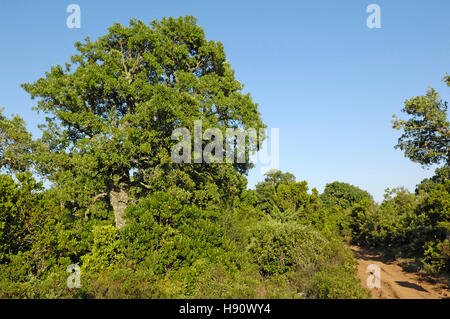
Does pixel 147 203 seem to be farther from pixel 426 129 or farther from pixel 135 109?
pixel 426 129

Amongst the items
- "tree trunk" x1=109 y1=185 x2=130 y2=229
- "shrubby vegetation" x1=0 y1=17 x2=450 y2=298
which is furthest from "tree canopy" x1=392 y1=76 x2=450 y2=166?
"tree trunk" x1=109 y1=185 x2=130 y2=229

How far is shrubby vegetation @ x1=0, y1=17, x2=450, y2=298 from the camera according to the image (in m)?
7.74

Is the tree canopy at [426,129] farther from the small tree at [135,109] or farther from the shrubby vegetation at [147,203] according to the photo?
the small tree at [135,109]

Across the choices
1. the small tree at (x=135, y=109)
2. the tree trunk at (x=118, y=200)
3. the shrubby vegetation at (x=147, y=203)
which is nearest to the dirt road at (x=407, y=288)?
the shrubby vegetation at (x=147, y=203)

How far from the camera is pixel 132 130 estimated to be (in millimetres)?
11875

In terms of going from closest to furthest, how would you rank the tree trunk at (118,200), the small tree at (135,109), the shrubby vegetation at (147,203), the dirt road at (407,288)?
1. the shrubby vegetation at (147,203)
2. the dirt road at (407,288)
3. the small tree at (135,109)
4. the tree trunk at (118,200)

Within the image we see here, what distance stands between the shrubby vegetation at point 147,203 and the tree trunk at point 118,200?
57 mm

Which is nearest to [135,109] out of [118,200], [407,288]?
[118,200]

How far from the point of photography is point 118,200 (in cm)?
1441

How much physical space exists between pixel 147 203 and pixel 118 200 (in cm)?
544

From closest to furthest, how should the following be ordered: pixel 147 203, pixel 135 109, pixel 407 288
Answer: pixel 147 203 < pixel 407 288 < pixel 135 109

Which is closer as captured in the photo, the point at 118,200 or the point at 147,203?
the point at 147,203

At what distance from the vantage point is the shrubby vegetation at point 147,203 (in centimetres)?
774
